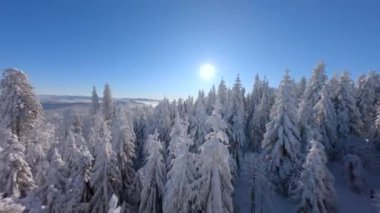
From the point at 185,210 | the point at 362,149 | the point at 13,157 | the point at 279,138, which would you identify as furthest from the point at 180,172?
the point at 362,149

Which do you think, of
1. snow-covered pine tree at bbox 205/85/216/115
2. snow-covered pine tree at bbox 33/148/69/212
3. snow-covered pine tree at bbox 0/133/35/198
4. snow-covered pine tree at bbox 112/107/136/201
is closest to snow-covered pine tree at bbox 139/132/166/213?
snow-covered pine tree at bbox 112/107/136/201

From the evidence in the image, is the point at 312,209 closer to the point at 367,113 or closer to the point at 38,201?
the point at 38,201

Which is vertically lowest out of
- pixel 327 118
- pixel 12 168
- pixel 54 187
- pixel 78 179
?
pixel 54 187

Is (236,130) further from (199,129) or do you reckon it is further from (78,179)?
(78,179)

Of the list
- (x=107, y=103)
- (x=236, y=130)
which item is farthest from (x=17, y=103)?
(x=107, y=103)

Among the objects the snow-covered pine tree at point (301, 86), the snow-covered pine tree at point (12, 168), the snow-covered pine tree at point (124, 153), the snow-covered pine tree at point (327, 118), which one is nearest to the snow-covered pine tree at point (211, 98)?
the snow-covered pine tree at point (301, 86)

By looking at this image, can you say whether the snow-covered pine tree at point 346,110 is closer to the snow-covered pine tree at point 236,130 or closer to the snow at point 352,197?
the snow at point 352,197
